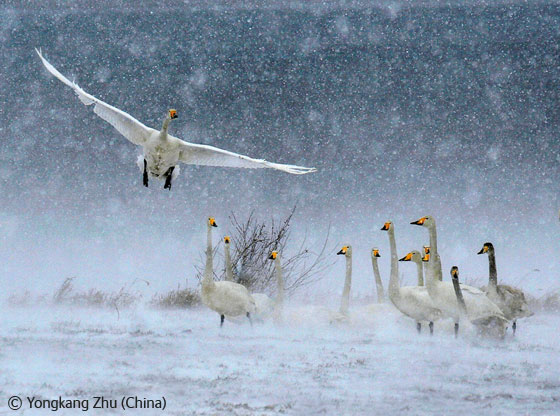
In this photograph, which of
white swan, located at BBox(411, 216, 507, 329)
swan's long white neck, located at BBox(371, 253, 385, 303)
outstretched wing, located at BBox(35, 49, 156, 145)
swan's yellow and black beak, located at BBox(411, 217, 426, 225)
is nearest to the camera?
white swan, located at BBox(411, 216, 507, 329)

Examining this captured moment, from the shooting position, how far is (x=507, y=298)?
40.4 feet

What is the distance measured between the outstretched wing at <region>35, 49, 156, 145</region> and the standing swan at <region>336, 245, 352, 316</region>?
140 inches

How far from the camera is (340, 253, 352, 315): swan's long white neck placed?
12.6m

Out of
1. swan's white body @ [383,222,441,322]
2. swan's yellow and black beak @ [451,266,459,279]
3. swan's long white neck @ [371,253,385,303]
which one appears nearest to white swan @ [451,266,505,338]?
swan's yellow and black beak @ [451,266,459,279]

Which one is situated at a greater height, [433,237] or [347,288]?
[433,237]

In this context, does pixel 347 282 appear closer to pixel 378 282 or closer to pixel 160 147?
pixel 378 282

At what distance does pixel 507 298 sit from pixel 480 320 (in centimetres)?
130

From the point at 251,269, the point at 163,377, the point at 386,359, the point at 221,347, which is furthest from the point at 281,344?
the point at 251,269

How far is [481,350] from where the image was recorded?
10.7 m

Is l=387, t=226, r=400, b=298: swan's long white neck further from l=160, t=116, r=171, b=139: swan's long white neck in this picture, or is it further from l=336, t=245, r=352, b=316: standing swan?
l=160, t=116, r=171, b=139: swan's long white neck

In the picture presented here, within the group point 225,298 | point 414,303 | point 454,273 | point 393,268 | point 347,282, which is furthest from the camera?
point 347,282

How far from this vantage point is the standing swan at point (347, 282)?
12.6 meters

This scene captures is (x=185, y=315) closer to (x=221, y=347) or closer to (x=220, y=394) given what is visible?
(x=221, y=347)

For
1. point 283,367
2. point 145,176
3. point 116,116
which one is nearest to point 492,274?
point 283,367
